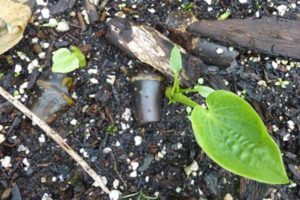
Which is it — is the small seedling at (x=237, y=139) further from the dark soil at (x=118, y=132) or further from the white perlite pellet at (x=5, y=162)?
the white perlite pellet at (x=5, y=162)

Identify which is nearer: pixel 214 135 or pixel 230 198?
pixel 214 135

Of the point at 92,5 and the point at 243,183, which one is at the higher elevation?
the point at 92,5

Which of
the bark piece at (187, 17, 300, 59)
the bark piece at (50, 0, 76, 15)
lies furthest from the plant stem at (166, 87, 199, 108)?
the bark piece at (50, 0, 76, 15)

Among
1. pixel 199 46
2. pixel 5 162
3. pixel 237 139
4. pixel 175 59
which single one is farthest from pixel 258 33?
pixel 5 162

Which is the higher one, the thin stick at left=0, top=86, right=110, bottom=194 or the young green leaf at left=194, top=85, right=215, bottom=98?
the young green leaf at left=194, top=85, right=215, bottom=98

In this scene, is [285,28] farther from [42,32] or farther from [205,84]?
[42,32]

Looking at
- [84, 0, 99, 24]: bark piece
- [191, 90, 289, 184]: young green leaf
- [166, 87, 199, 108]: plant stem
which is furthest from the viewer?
[84, 0, 99, 24]: bark piece

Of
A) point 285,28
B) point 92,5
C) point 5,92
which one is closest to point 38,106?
point 5,92

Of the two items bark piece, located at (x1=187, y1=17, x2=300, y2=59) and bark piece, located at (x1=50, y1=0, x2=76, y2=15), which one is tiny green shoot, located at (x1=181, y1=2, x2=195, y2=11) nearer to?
Answer: bark piece, located at (x1=187, y1=17, x2=300, y2=59)
